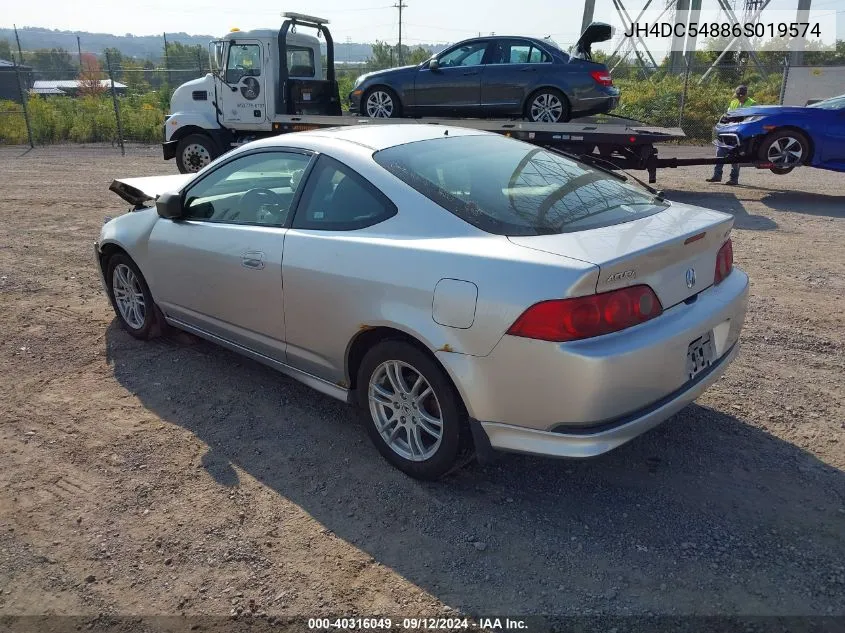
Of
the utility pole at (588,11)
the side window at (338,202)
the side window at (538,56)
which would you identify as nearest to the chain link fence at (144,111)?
the utility pole at (588,11)

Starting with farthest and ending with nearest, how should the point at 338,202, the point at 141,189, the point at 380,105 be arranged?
the point at 380,105, the point at 141,189, the point at 338,202

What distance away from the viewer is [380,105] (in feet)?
39.3

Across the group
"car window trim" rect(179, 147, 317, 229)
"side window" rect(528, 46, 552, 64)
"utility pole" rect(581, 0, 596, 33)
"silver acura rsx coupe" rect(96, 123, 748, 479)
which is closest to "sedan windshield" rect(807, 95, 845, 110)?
"side window" rect(528, 46, 552, 64)

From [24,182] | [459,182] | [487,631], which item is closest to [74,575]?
[487,631]

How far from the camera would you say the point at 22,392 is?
14.3ft

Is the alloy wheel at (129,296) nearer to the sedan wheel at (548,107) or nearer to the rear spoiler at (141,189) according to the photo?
the rear spoiler at (141,189)

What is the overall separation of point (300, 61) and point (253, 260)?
997 centimetres

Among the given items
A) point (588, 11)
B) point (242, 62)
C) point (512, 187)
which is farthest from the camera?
point (588, 11)

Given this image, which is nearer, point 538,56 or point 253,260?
point 253,260

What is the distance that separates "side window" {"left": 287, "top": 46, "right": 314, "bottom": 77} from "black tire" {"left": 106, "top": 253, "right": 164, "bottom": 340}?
27.1 feet

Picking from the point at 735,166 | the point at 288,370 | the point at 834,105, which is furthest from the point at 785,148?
the point at 288,370

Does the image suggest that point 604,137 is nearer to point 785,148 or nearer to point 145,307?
point 785,148

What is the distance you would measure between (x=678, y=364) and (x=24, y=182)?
1382 cm

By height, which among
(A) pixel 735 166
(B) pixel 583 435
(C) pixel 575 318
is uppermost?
(C) pixel 575 318
